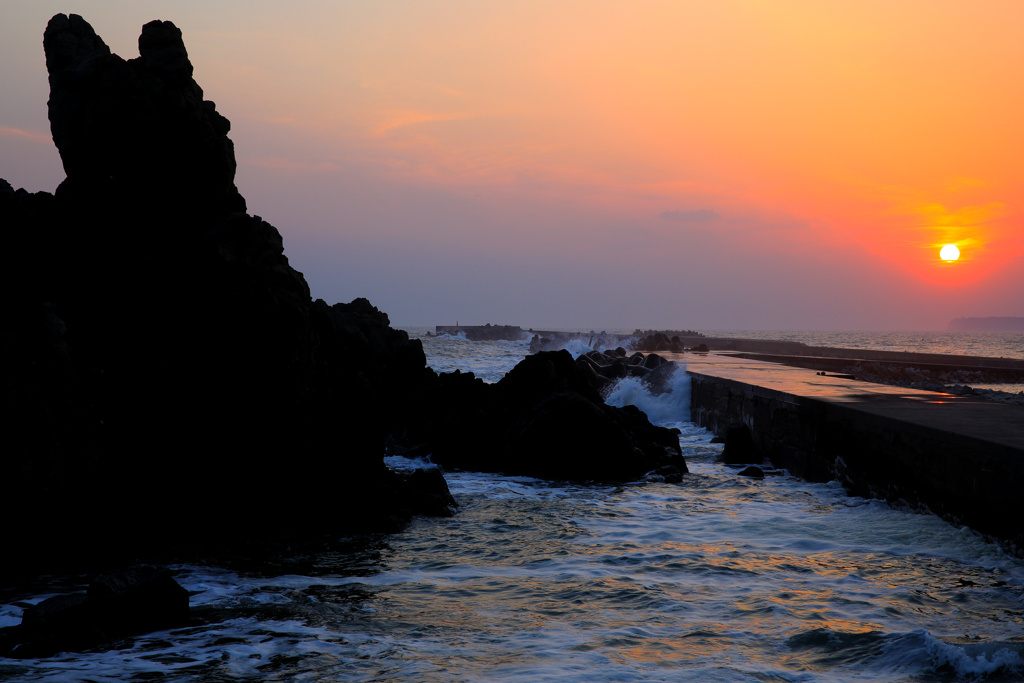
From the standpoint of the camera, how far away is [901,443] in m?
9.52

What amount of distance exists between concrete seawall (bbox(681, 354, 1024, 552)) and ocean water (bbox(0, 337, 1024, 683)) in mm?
380

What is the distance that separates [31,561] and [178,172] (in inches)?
174

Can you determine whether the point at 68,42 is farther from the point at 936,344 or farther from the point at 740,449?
the point at 936,344

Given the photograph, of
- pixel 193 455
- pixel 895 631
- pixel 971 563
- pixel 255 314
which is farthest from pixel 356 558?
pixel 971 563

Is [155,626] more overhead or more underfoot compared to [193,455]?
more underfoot

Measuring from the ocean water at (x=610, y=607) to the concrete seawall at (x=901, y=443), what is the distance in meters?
0.38

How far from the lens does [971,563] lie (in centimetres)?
691

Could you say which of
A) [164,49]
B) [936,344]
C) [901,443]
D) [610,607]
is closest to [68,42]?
[164,49]

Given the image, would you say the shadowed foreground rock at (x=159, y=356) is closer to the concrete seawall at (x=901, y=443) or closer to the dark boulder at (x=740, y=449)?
the concrete seawall at (x=901, y=443)

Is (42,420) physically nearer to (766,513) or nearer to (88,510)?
(88,510)

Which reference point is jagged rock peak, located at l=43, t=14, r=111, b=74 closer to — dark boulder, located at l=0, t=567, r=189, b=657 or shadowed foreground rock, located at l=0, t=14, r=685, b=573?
shadowed foreground rock, located at l=0, t=14, r=685, b=573

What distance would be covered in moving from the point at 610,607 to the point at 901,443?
568cm

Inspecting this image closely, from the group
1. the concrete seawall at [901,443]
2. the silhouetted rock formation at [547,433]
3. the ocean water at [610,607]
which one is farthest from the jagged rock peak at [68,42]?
the concrete seawall at [901,443]

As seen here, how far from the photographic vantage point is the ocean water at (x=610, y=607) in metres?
4.54
